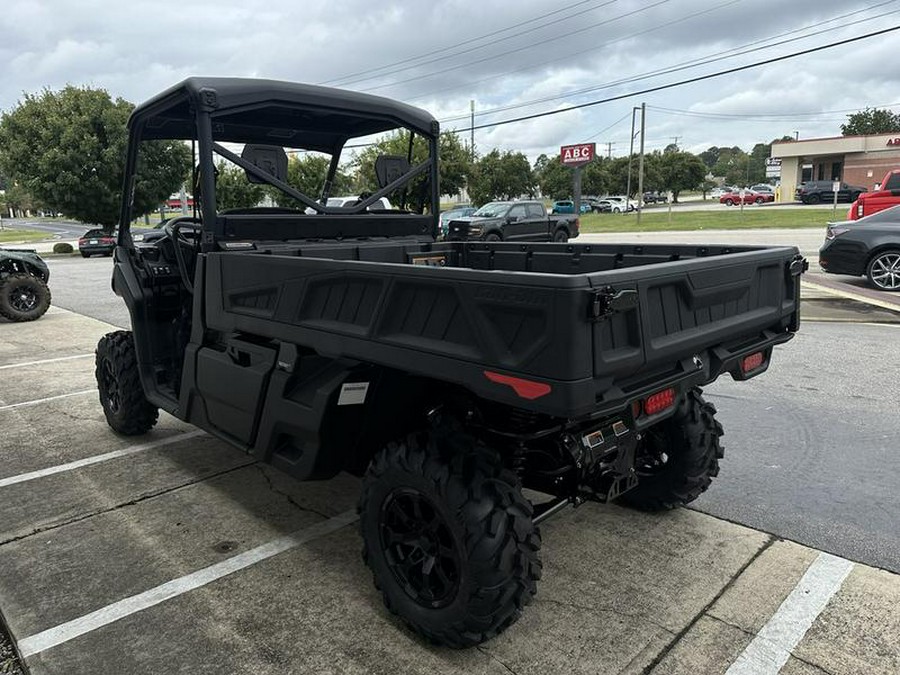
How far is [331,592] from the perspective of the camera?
9.70 feet

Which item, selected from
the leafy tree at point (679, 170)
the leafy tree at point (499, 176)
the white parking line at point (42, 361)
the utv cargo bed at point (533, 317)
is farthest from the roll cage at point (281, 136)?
the leafy tree at point (679, 170)

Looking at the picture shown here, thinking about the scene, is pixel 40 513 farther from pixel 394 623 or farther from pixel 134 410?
pixel 394 623

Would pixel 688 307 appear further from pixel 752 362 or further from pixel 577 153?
pixel 577 153

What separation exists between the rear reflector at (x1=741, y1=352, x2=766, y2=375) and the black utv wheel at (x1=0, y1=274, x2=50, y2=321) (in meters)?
11.3

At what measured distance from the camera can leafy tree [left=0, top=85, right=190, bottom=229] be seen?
85.5 feet

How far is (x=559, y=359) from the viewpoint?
1.94 metres

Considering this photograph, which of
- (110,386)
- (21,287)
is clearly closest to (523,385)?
(110,386)

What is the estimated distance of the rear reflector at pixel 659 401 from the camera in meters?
2.45

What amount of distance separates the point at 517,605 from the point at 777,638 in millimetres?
1050

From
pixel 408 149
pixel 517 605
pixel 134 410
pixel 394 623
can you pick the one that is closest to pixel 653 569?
pixel 517 605

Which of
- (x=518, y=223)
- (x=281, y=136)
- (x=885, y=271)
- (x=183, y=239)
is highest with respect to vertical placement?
(x=281, y=136)

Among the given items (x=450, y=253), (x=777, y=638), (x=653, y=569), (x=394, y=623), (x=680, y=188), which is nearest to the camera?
(x=777, y=638)

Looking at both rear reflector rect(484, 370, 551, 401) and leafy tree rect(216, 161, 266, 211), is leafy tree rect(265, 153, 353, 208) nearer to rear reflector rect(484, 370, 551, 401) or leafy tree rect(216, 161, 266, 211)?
leafy tree rect(216, 161, 266, 211)

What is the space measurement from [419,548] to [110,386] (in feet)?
11.2
